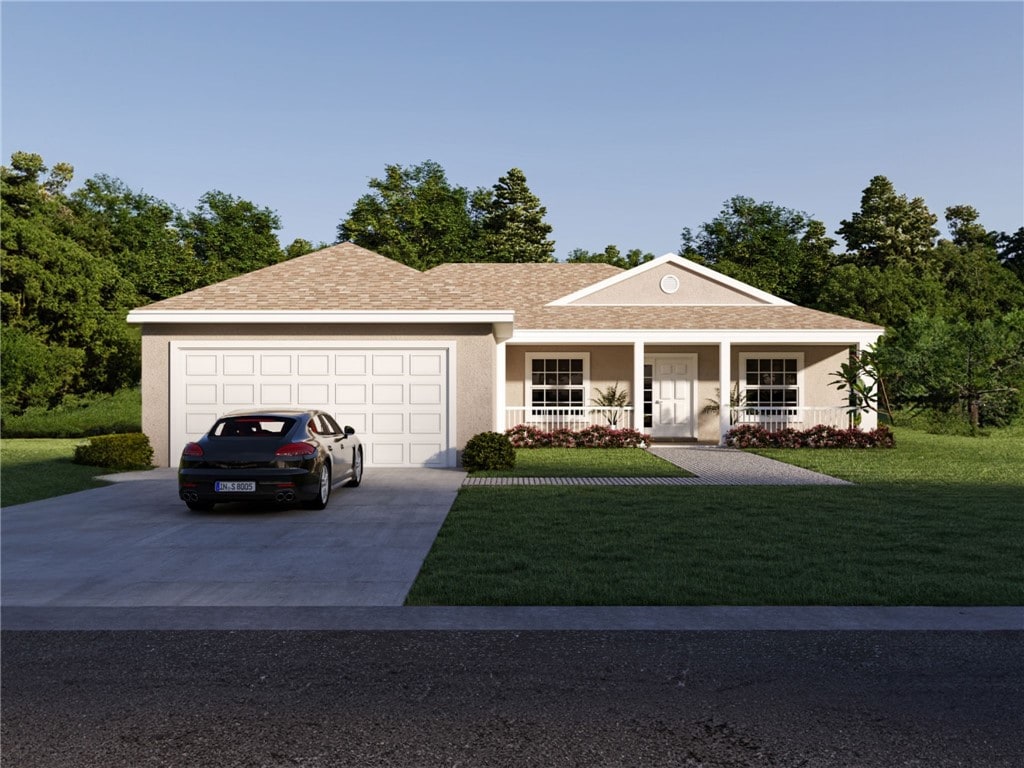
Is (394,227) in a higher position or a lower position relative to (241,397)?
higher

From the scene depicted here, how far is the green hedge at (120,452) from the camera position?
16516mm

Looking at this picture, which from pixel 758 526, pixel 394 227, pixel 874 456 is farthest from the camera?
pixel 394 227

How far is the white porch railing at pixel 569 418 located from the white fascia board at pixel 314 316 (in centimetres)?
607

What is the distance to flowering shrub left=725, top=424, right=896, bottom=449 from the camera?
70.0 ft

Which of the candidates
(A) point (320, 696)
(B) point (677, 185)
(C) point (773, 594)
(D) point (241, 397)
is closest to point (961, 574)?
(C) point (773, 594)

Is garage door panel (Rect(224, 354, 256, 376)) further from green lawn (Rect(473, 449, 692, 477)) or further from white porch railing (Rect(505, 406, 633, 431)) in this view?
white porch railing (Rect(505, 406, 633, 431))

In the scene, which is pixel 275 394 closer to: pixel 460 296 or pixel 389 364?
pixel 389 364

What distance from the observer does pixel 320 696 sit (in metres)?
4.41

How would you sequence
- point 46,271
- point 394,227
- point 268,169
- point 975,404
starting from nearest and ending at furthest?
point 975,404 < point 46,271 < point 268,169 < point 394,227

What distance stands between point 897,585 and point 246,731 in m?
5.31

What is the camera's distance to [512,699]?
14.3ft

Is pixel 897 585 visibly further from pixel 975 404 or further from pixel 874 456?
pixel 975 404

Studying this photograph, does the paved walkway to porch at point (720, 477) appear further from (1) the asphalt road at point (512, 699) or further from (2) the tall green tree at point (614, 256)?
(2) the tall green tree at point (614, 256)

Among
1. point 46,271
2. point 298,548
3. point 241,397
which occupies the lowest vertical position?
point 298,548
